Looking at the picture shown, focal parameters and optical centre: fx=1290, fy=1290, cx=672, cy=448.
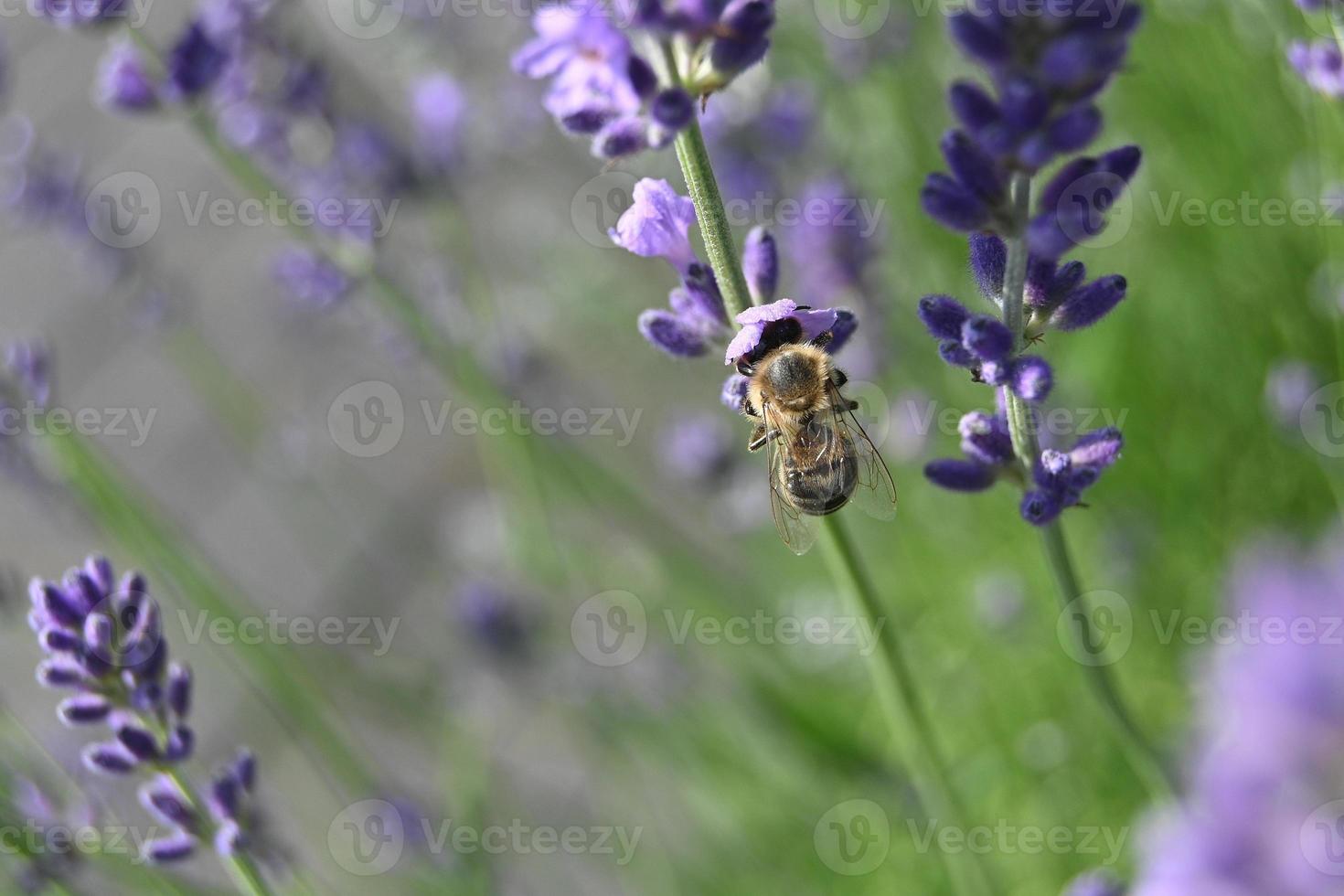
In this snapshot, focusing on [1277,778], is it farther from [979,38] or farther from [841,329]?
[841,329]

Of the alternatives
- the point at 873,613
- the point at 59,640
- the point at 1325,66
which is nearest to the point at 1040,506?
the point at 873,613

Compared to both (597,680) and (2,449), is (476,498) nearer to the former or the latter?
(597,680)

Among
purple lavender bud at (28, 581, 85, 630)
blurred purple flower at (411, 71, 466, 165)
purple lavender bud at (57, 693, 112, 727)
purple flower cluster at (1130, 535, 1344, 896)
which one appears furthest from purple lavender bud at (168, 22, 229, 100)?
purple flower cluster at (1130, 535, 1344, 896)

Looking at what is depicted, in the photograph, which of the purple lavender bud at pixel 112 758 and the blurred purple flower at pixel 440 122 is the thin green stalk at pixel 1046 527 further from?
the blurred purple flower at pixel 440 122

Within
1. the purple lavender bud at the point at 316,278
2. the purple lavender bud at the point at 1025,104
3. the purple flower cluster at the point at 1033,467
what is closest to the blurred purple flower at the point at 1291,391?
the purple flower cluster at the point at 1033,467

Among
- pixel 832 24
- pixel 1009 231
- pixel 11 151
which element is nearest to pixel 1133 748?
pixel 1009 231
